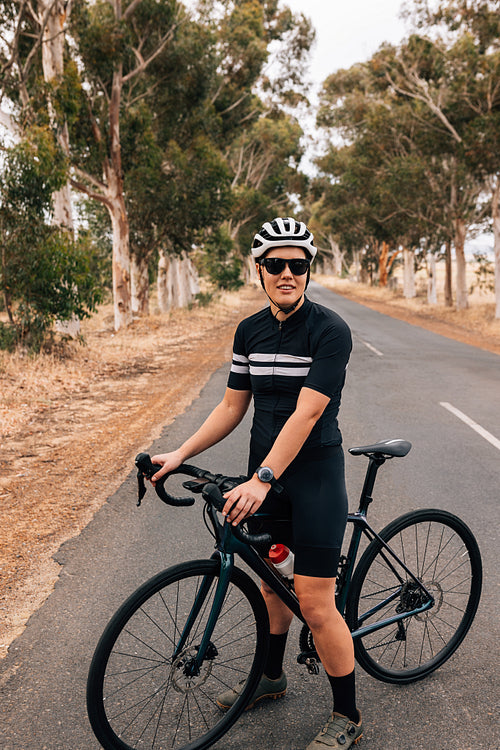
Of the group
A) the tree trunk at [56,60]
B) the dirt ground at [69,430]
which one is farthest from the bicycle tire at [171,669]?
the tree trunk at [56,60]

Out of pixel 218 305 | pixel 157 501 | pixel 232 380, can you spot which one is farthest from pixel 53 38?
pixel 218 305

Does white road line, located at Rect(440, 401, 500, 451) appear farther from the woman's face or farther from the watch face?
the watch face

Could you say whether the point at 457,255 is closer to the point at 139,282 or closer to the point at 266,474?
the point at 139,282

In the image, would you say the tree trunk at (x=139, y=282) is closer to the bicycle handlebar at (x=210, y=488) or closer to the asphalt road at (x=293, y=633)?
the asphalt road at (x=293, y=633)

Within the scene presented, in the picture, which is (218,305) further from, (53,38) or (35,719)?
(35,719)

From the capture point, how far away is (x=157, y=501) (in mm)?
5340

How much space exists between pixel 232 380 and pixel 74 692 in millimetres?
1574

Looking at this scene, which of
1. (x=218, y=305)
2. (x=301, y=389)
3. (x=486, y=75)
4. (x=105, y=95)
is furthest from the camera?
(x=218, y=305)

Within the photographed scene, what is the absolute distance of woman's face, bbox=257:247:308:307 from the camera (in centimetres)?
231

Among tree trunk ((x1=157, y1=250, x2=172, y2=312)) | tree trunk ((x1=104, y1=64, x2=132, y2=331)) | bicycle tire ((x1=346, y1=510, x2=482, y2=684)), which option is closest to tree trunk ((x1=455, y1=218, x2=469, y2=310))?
tree trunk ((x1=157, y1=250, x2=172, y2=312))

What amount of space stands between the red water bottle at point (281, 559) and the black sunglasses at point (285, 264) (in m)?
1.03

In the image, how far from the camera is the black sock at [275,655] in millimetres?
2688

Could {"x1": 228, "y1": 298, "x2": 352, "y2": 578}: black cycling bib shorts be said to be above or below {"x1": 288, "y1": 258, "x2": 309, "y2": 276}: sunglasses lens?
below

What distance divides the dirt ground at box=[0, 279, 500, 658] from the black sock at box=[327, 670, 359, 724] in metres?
1.66
